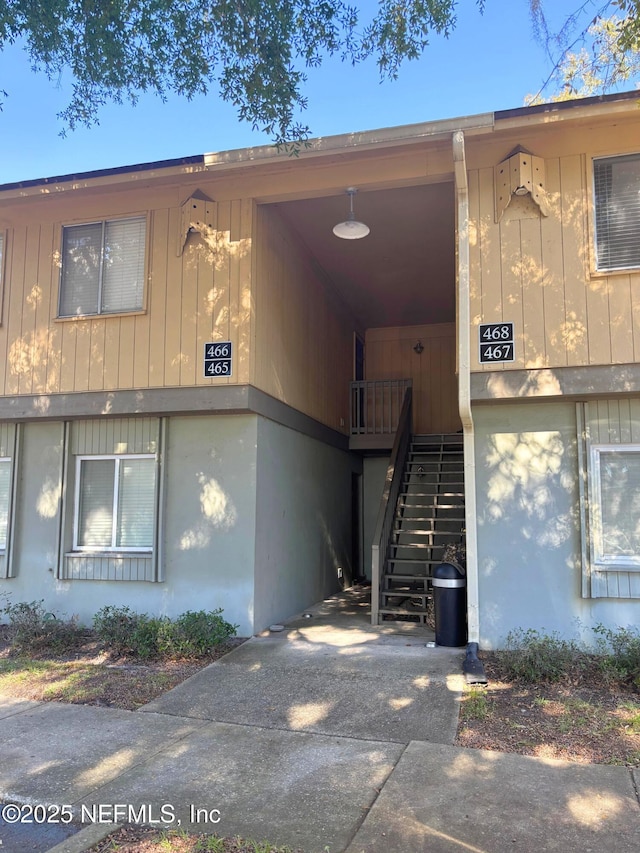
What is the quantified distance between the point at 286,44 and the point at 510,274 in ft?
10.4

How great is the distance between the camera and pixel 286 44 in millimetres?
5934

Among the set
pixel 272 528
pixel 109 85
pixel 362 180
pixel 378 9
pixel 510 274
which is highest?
pixel 378 9

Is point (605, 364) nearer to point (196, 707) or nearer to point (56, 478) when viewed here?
point (196, 707)

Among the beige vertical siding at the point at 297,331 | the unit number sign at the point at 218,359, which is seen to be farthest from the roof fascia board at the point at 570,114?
the unit number sign at the point at 218,359

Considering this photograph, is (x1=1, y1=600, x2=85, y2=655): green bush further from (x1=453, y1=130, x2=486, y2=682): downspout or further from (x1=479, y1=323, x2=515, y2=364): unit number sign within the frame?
(x1=479, y1=323, x2=515, y2=364): unit number sign

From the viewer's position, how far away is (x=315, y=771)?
3988 millimetres

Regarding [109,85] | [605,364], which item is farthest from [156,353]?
[605,364]

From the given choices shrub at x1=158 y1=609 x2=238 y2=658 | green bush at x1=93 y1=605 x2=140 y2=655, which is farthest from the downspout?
green bush at x1=93 y1=605 x2=140 y2=655

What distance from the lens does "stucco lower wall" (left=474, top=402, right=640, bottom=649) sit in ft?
20.9

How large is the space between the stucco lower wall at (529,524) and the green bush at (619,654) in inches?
6.7

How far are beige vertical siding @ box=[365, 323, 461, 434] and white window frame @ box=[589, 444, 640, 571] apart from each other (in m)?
6.28

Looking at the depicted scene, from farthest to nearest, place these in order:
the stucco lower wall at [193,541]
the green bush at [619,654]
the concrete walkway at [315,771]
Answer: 1. the stucco lower wall at [193,541]
2. the green bush at [619,654]
3. the concrete walkway at [315,771]

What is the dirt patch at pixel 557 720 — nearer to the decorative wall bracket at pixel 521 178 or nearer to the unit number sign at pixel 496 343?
the unit number sign at pixel 496 343

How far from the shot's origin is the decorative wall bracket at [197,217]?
748cm
